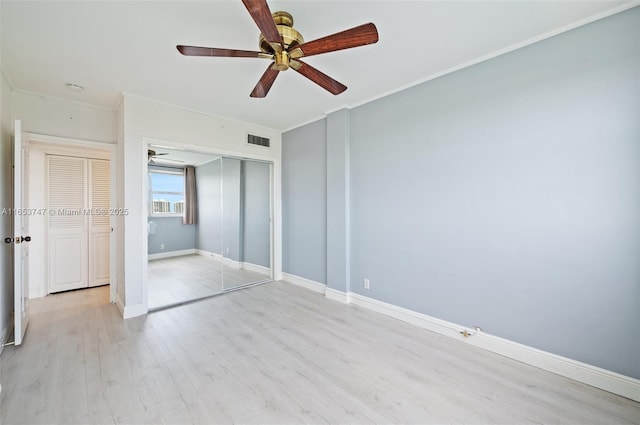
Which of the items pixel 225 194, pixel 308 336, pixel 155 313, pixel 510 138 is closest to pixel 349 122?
pixel 510 138

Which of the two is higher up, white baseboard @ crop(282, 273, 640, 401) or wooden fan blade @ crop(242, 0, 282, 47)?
wooden fan blade @ crop(242, 0, 282, 47)

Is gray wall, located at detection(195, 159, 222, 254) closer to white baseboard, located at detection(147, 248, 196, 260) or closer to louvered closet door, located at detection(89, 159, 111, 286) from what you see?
white baseboard, located at detection(147, 248, 196, 260)

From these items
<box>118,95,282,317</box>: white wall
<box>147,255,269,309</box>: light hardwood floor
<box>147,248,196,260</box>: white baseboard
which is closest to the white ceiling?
<box>118,95,282,317</box>: white wall

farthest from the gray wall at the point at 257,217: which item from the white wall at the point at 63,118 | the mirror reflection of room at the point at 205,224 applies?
the white wall at the point at 63,118

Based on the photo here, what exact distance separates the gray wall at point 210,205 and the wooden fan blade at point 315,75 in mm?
2813

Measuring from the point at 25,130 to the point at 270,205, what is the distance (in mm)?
3191

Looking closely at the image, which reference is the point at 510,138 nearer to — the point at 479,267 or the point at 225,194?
the point at 479,267

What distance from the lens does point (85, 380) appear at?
2.04m

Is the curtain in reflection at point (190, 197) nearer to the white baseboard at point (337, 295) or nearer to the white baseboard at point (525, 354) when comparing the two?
the white baseboard at point (337, 295)

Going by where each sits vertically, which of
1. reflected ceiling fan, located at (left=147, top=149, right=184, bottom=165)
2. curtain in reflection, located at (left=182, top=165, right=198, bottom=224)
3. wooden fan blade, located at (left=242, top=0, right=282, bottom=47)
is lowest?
curtain in reflection, located at (left=182, top=165, right=198, bottom=224)

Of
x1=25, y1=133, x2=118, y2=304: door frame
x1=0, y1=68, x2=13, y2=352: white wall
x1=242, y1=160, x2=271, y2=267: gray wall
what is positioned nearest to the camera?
x1=0, y1=68, x2=13, y2=352: white wall

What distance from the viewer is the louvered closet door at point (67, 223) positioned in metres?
4.00

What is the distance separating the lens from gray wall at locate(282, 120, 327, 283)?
418cm

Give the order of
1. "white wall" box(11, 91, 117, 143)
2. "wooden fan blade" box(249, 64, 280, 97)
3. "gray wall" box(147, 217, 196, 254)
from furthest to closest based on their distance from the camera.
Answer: "gray wall" box(147, 217, 196, 254), "white wall" box(11, 91, 117, 143), "wooden fan blade" box(249, 64, 280, 97)
